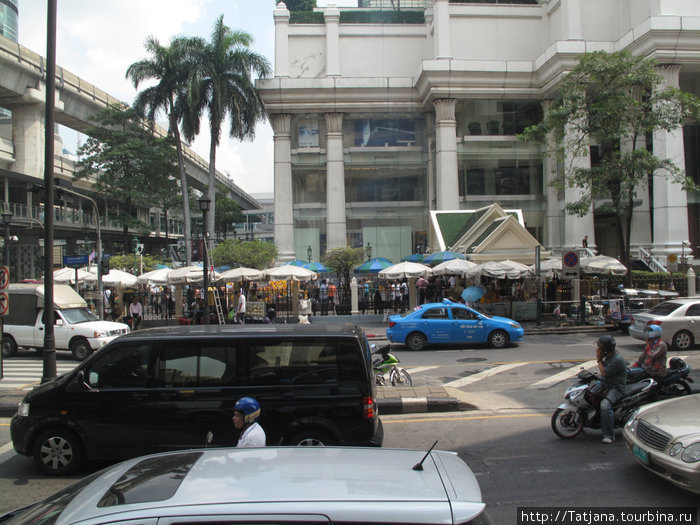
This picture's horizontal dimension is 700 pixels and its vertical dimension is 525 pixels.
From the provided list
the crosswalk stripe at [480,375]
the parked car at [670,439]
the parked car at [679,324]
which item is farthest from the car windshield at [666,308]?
the parked car at [670,439]

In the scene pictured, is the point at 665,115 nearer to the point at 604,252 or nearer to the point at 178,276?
the point at 178,276

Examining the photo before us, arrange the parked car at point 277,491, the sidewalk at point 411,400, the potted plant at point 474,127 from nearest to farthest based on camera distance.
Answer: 1. the parked car at point 277,491
2. the sidewalk at point 411,400
3. the potted plant at point 474,127

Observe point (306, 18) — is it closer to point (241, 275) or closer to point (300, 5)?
point (300, 5)

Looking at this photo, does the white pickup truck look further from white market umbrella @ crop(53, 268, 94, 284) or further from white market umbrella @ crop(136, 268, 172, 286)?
white market umbrella @ crop(53, 268, 94, 284)

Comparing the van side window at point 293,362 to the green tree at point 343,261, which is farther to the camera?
the green tree at point 343,261

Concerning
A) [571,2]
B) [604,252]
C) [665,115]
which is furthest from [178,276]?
[604,252]

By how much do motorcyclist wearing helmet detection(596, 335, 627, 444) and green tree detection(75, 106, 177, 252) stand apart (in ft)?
138

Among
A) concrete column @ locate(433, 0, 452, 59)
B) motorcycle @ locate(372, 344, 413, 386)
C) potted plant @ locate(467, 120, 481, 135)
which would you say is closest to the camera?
motorcycle @ locate(372, 344, 413, 386)

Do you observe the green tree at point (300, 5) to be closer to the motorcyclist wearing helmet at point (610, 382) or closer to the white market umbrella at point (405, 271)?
the white market umbrella at point (405, 271)

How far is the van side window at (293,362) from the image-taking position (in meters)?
6.46

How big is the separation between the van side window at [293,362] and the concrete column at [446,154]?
34.7 meters

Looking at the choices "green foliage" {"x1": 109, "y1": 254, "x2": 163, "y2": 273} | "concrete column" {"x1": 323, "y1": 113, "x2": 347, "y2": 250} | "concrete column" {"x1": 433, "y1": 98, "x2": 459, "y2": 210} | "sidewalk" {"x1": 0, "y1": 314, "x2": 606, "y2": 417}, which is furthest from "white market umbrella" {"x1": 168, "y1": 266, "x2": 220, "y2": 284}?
"concrete column" {"x1": 433, "y1": 98, "x2": 459, "y2": 210}

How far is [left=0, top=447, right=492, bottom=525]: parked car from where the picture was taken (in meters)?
2.46

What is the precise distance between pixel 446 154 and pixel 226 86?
1721 cm
